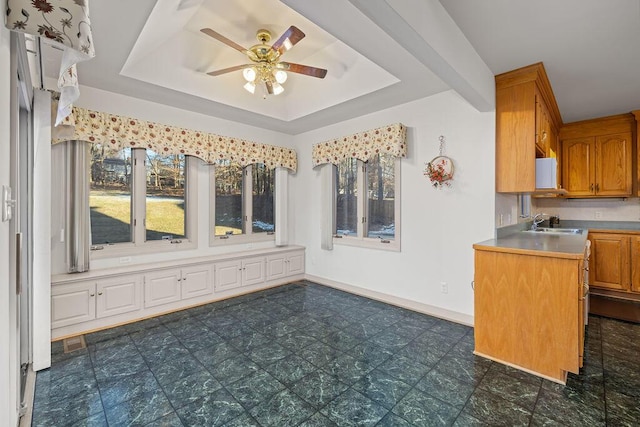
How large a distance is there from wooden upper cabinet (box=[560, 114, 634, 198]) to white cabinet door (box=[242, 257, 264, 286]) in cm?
504

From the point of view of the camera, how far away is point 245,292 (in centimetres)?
438

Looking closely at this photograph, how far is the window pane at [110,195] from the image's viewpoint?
3.37m

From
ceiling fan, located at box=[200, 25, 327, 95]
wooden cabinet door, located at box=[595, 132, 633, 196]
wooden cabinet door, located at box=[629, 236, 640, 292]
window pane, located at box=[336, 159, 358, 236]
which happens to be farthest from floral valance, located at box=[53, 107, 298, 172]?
wooden cabinet door, located at box=[629, 236, 640, 292]

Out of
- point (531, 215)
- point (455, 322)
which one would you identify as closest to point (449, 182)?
point (455, 322)

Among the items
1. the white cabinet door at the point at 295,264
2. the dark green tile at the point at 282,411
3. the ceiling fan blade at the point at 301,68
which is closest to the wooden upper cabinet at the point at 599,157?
the ceiling fan blade at the point at 301,68

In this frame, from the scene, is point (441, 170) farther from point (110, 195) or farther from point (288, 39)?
point (110, 195)

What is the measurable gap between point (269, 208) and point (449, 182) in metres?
2.89

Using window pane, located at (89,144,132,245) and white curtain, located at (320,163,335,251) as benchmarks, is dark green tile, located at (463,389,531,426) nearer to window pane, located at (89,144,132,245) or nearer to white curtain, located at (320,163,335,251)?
white curtain, located at (320,163,335,251)

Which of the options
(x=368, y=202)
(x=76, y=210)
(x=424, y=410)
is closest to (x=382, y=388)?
(x=424, y=410)

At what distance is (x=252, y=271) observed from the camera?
444 centimetres

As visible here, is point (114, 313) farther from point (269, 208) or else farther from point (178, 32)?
point (178, 32)

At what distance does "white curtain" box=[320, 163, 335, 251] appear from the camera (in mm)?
4775

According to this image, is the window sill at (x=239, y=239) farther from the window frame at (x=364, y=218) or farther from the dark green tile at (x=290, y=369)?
the dark green tile at (x=290, y=369)

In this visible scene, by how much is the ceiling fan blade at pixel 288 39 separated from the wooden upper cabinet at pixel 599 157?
4753mm
